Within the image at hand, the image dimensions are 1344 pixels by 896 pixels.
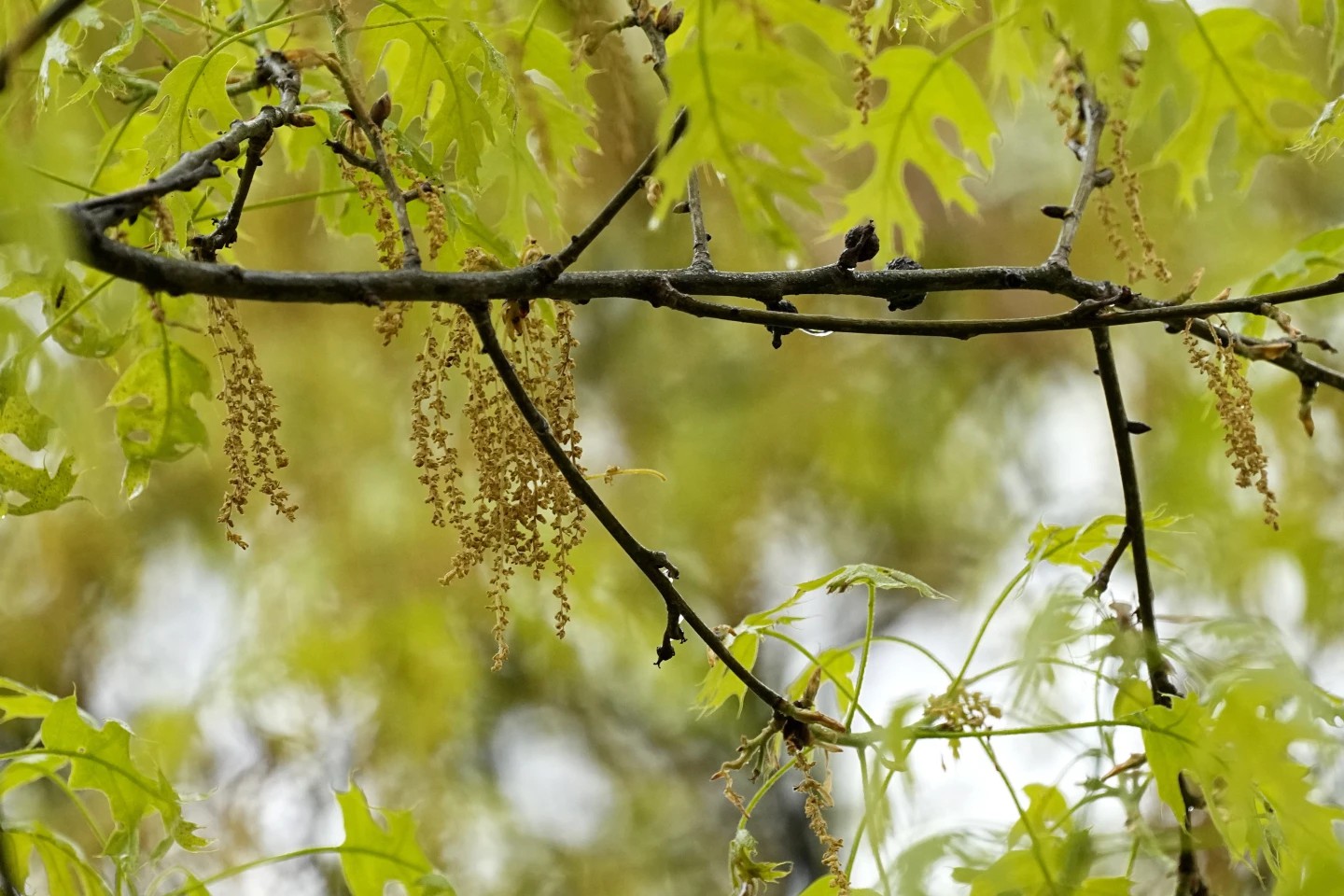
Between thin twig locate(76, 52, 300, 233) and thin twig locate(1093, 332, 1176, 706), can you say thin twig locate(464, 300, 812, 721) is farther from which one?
thin twig locate(1093, 332, 1176, 706)

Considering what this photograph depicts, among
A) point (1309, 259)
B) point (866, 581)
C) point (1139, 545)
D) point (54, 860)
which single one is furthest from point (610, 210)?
point (1309, 259)

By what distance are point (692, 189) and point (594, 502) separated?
219 mm

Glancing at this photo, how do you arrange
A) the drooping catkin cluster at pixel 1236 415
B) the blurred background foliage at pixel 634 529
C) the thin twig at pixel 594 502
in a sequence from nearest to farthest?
the thin twig at pixel 594 502 → the drooping catkin cluster at pixel 1236 415 → the blurred background foliage at pixel 634 529

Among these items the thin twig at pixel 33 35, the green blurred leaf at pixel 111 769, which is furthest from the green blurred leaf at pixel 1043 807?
the thin twig at pixel 33 35

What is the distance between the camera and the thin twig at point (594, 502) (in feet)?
1.95

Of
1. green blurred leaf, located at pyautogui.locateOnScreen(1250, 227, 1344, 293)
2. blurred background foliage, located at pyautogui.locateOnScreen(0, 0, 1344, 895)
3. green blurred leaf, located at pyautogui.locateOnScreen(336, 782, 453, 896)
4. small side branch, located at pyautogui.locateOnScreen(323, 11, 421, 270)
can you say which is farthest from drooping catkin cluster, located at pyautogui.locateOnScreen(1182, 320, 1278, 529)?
blurred background foliage, located at pyautogui.locateOnScreen(0, 0, 1344, 895)

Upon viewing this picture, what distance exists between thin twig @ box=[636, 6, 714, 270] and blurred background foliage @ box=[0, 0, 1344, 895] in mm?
1253

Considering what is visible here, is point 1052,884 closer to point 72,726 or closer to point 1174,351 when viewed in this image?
point 72,726

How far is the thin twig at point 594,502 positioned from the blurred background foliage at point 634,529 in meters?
1.37

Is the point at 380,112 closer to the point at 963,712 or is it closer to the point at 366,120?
the point at 366,120

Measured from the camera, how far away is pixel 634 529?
2266 millimetres

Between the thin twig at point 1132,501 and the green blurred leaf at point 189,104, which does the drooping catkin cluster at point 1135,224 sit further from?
the green blurred leaf at point 189,104

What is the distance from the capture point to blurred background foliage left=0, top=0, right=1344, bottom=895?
2176 mm

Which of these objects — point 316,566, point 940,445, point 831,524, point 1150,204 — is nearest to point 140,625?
point 316,566
